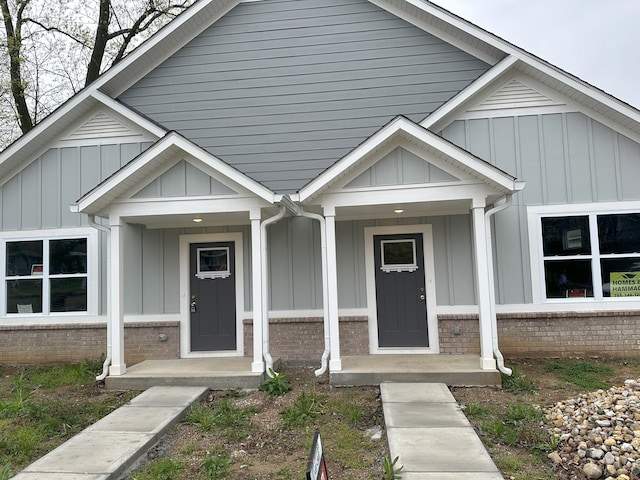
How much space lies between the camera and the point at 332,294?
696cm

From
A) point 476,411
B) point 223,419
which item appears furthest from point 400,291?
point 223,419

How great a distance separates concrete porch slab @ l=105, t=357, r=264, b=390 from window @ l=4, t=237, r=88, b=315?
2.43 meters

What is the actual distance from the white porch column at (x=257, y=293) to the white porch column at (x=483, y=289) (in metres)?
3.30

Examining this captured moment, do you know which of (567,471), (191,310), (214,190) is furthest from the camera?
(191,310)

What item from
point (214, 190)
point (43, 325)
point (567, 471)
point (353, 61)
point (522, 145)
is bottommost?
point (567, 471)

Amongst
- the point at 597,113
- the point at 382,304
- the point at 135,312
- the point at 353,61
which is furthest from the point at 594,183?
the point at 135,312

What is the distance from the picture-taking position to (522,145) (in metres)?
8.28

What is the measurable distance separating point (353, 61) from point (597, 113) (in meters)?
4.52

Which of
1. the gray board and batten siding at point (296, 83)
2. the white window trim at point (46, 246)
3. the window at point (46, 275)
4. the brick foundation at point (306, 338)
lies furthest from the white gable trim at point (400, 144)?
the window at point (46, 275)

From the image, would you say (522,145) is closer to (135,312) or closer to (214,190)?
(214,190)

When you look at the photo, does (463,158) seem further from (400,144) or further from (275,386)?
(275,386)

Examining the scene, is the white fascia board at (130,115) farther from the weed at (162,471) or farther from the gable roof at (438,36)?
the weed at (162,471)

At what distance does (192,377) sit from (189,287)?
7.10 ft

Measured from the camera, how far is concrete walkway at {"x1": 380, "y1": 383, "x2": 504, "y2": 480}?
13.0 feet
